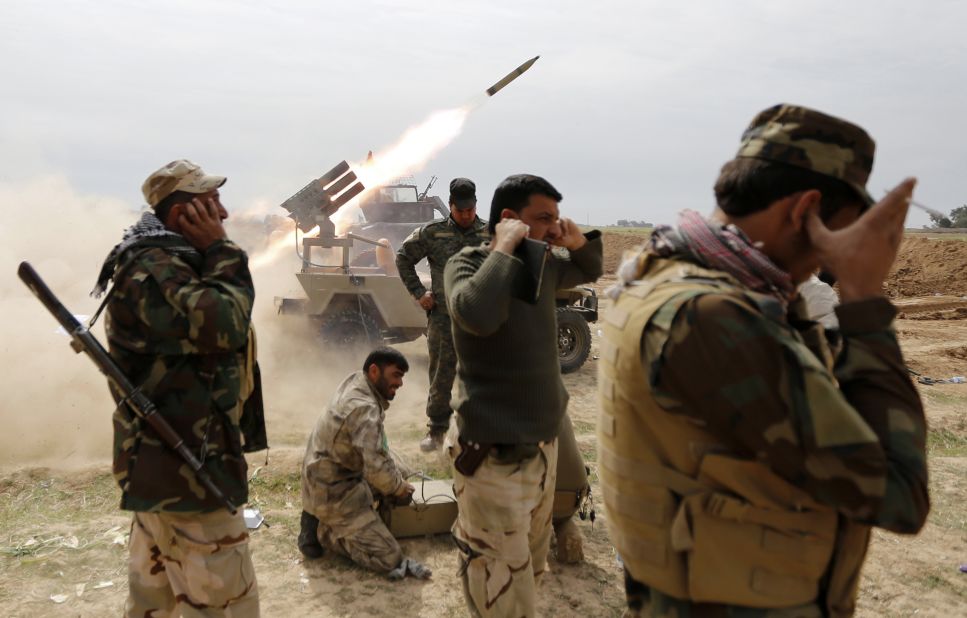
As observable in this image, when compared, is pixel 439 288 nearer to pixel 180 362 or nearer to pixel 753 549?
pixel 180 362

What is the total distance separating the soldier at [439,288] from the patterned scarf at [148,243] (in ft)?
12.0

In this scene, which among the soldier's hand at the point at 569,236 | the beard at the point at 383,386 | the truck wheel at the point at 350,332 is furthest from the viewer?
the truck wheel at the point at 350,332

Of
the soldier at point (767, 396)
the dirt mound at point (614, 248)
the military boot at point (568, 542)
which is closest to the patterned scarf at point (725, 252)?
the soldier at point (767, 396)

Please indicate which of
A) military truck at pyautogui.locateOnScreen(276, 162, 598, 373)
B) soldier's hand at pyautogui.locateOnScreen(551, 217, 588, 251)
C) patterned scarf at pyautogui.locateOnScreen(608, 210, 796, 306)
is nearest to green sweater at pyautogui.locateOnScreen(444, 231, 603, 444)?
soldier's hand at pyautogui.locateOnScreen(551, 217, 588, 251)

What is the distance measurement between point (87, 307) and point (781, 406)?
10345 mm

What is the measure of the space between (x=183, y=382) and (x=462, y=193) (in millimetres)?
3825

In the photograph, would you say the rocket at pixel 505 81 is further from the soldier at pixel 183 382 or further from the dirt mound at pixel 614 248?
the dirt mound at pixel 614 248

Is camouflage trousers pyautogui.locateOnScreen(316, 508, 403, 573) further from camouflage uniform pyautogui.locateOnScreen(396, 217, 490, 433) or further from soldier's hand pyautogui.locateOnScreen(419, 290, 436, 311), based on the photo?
soldier's hand pyautogui.locateOnScreen(419, 290, 436, 311)

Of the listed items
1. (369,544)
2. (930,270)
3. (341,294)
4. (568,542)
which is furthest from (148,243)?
(930,270)

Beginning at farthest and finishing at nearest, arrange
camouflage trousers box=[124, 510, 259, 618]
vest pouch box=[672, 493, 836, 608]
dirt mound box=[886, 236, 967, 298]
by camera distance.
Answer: dirt mound box=[886, 236, 967, 298], camouflage trousers box=[124, 510, 259, 618], vest pouch box=[672, 493, 836, 608]

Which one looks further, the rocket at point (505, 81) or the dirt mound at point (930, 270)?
the dirt mound at point (930, 270)

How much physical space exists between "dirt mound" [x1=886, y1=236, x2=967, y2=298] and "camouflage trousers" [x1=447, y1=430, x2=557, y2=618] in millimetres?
18821

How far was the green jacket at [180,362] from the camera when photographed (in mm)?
2441

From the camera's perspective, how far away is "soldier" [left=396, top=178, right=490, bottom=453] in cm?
629
